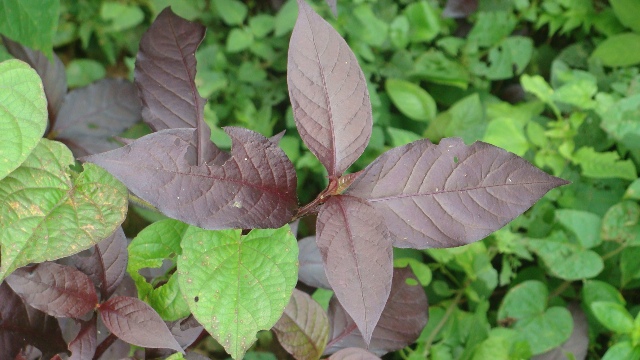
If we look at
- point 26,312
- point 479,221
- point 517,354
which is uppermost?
point 479,221

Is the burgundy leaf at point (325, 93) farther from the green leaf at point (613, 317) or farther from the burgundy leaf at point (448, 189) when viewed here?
the green leaf at point (613, 317)

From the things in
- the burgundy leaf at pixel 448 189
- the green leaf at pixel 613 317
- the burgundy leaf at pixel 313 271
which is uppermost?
the burgundy leaf at pixel 448 189

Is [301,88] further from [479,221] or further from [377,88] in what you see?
[377,88]

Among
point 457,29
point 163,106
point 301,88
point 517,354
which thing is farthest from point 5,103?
point 457,29

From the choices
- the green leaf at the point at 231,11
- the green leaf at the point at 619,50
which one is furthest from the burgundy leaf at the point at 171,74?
the green leaf at the point at 619,50

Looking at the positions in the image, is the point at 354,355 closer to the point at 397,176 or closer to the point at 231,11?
the point at 397,176

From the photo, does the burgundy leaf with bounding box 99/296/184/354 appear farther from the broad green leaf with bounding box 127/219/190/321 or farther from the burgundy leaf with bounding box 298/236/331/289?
the burgundy leaf with bounding box 298/236/331/289

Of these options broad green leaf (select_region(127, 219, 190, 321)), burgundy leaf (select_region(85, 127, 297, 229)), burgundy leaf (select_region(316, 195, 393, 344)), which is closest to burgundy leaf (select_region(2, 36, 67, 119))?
broad green leaf (select_region(127, 219, 190, 321))
